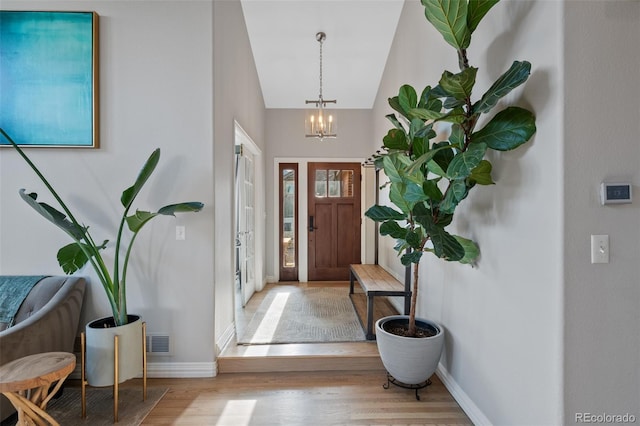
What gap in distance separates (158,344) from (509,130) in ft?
8.92

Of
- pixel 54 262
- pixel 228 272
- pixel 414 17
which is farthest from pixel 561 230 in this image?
pixel 54 262

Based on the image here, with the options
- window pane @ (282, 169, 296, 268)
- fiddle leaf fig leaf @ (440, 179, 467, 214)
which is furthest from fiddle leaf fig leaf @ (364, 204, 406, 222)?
window pane @ (282, 169, 296, 268)

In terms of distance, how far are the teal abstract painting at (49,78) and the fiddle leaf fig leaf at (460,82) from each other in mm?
2488

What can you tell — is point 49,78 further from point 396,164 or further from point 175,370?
point 396,164

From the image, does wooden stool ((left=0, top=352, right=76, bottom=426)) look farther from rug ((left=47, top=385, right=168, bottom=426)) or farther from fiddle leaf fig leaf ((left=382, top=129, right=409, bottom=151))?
fiddle leaf fig leaf ((left=382, top=129, right=409, bottom=151))

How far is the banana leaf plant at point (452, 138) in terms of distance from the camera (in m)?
1.40

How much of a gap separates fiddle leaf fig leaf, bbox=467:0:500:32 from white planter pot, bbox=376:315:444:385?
1.84 metres

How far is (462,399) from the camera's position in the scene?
6.48 ft

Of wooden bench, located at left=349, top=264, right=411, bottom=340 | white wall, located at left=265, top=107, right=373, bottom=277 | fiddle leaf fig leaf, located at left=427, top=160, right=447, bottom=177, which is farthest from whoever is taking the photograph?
white wall, located at left=265, top=107, right=373, bottom=277

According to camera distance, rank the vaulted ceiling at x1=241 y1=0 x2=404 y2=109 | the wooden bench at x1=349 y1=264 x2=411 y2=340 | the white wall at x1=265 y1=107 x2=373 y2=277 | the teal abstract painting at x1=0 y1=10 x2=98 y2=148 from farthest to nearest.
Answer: the white wall at x1=265 y1=107 x2=373 y2=277 → the vaulted ceiling at x1=241 y1=0 x2=404 y2=109 → the wooden bench at x1=349 y1=264 x2=411 y2=340 → the teal abstract painting at x1=0 y1=10 x2=98 y2=148
